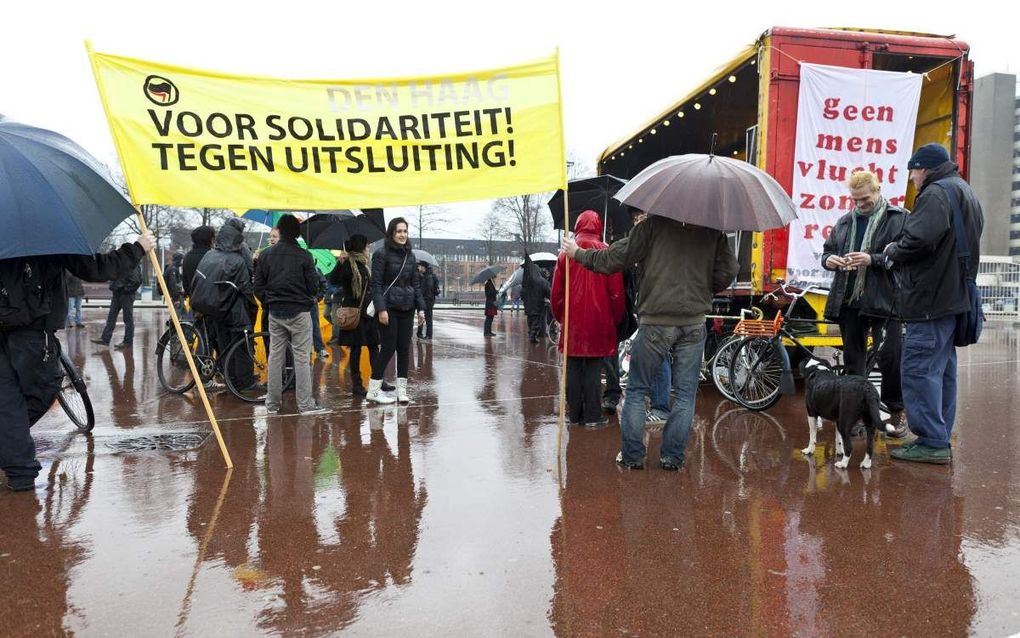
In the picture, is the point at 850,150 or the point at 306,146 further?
the point at 850,150

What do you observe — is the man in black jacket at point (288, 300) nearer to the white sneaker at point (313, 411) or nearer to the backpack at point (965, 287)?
the white sneaker at point (313, 411)

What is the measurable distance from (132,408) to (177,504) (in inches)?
145

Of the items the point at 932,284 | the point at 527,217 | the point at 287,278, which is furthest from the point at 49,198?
the point at 527,217

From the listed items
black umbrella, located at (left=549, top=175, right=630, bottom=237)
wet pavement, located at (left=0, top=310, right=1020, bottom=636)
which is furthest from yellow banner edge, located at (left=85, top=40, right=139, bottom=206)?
black umbrella, located at (left=549, top=175, right=630, bottom=237)

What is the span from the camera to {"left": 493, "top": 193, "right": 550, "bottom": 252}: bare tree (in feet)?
147

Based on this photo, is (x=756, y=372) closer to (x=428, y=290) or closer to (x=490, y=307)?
(x=428, y=290)

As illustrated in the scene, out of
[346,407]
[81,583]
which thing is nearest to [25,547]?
[81,583]

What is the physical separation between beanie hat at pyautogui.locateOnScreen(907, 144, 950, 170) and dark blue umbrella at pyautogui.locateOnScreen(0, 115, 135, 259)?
544cm

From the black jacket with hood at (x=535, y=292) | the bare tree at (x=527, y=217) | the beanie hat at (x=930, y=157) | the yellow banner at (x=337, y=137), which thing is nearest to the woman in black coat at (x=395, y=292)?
the yellow banner at (x=337, y=137)

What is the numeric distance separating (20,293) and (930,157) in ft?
20.2

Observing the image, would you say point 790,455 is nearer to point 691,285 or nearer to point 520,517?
point 691,285

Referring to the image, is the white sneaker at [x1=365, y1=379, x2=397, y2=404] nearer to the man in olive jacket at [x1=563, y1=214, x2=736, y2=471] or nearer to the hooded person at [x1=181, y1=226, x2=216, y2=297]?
the hooded person at [x1=181, y1=226, x2=216, y2=297]

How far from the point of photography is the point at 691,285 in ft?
15.8

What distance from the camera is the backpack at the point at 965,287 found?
4961 millimetres
